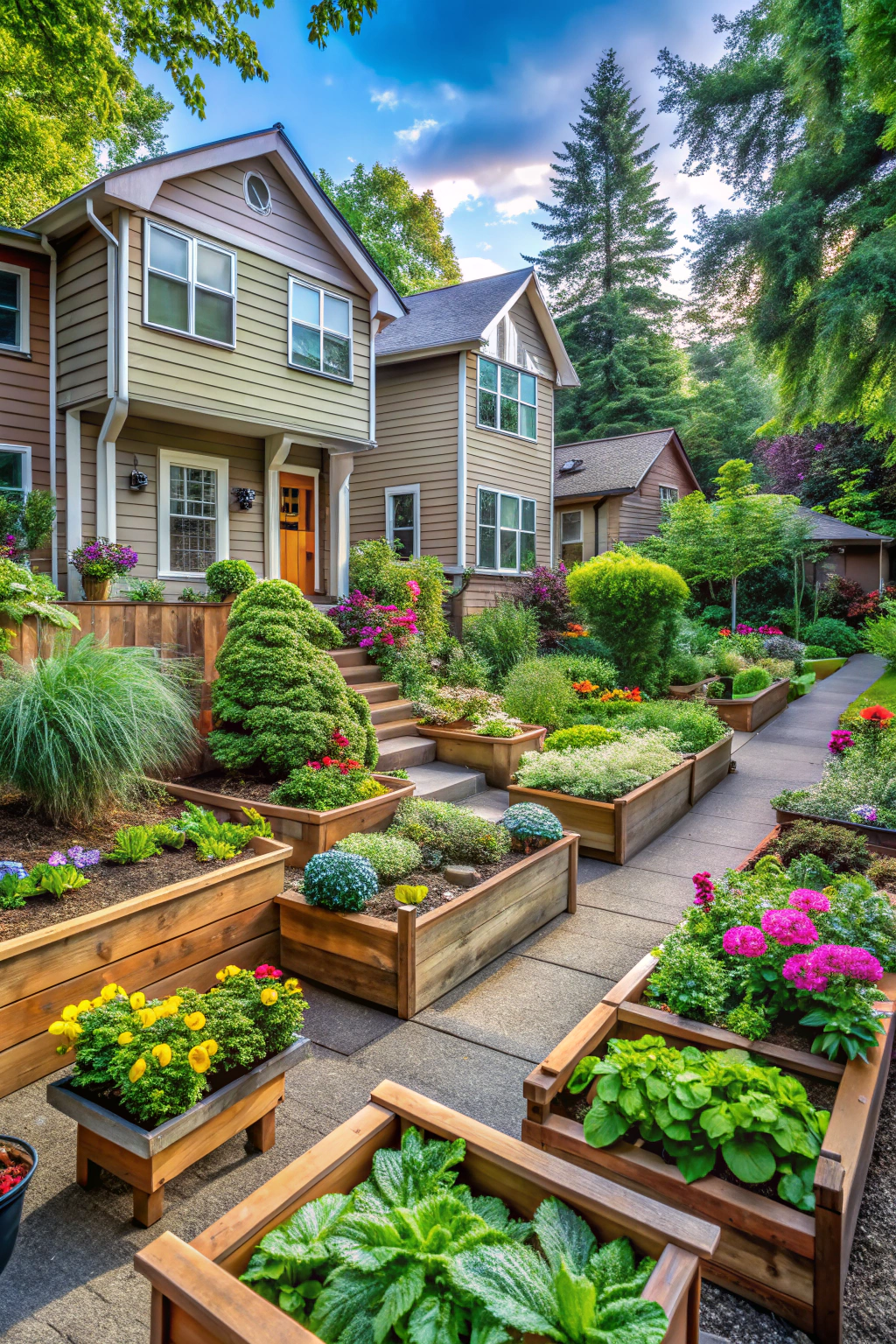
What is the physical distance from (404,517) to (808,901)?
10.6 metres

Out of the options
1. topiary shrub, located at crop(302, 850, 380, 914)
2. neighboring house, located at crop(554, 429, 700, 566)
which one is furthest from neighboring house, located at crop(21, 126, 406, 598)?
neighboring house, located at crop(554, 429, 700, 566)

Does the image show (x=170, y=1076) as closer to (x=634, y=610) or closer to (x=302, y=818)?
(x=302, y=818)

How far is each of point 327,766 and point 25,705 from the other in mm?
1876

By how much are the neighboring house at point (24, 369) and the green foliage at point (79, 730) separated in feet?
17.4

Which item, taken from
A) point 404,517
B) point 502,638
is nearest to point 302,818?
point 502,638

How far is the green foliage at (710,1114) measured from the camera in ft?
6.41

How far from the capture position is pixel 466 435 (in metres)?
12.1

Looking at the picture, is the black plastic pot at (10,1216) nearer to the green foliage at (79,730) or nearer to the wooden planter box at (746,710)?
the green foliage at (79,730)

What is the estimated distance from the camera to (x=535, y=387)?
13.9 m

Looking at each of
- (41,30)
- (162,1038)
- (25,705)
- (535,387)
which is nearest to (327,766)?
(25,705)

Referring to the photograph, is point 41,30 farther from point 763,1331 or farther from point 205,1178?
point 763,1331

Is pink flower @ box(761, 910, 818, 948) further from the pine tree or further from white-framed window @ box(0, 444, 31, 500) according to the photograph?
the pine tree

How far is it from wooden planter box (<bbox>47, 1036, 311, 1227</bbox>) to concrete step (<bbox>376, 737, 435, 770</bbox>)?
4.02m

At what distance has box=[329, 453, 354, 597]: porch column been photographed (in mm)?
10281
